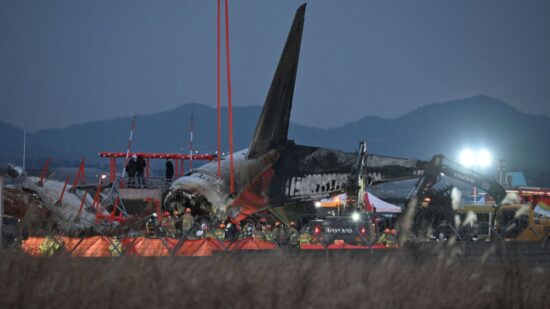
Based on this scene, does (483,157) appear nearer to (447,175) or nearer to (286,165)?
(447,175)

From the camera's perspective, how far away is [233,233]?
27.7 metres

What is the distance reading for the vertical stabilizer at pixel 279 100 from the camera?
33.2 m

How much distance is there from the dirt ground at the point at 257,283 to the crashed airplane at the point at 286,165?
20452mm

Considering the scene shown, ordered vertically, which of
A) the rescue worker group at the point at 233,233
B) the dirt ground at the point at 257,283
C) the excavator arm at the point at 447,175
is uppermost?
the excavator arm at the point at 447,175

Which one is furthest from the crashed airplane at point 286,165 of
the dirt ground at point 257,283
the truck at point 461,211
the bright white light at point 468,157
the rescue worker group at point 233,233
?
the bright white light at point 468,157

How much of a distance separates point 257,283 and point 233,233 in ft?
64.3

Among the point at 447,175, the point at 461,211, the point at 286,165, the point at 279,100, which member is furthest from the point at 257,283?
the point at 461,211

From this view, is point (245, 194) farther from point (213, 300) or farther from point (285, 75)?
point (213, 300)

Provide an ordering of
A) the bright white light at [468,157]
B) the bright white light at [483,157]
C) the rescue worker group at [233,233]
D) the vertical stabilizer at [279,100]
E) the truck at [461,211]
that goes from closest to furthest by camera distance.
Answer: the rescue worker group at [233,233] < the vertical stabilizer at [279,100] < the truck at [461,211] < the bright white light at [483,157] < the bright white light at [468,157]

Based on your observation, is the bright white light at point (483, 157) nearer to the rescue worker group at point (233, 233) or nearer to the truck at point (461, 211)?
the truck at point (461, 211)

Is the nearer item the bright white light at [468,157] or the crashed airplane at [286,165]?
the crashed airplane at [286,165]

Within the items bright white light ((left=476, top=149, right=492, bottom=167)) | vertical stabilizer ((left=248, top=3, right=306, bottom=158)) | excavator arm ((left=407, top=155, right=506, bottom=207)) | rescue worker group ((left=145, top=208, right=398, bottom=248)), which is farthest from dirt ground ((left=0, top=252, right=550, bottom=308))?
bright white light ((left=476, top=149, right=492, bottom=167))

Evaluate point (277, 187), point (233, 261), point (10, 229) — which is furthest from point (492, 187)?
point (233, 261)

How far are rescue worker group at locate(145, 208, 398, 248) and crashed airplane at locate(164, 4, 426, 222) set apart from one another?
225 cm
